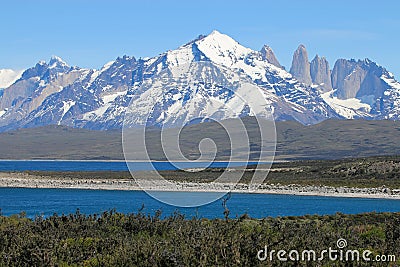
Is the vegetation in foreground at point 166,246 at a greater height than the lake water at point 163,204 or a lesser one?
greater

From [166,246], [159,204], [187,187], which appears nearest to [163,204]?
[159,204]

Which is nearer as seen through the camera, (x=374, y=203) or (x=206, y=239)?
(x=206, y=239)

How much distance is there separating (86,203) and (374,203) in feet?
100

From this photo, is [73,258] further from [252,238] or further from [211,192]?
[211,192]

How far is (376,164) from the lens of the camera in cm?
10481

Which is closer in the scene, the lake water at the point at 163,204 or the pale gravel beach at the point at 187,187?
the lake water at the point at 163,204

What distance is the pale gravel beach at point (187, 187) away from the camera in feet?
270

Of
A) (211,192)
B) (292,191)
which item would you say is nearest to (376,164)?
(292,191)

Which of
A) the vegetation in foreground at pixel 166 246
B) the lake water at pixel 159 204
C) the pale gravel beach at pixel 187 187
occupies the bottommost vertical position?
the lake water at pixel 159 204

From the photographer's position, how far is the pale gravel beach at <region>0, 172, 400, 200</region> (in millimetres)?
82262

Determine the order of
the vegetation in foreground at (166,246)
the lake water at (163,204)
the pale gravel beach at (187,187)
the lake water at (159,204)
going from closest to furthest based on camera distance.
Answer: the vegetation in foreground at (166,246) < the lake water at (163,204) < the lake water at (159,204) < the pale gravel beach at (187,187)

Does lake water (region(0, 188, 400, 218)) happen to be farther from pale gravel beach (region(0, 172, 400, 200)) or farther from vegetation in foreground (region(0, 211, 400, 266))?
vegetation in foreground (region(0, 211, 400, 266))

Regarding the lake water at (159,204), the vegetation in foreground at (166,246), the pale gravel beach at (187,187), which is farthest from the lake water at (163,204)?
the vegetation in foreground at (166,246)

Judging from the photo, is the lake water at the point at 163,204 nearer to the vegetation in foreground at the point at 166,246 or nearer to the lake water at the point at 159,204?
the lake water at the point at 159,204
